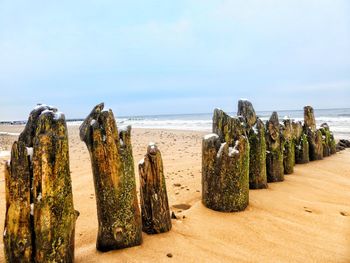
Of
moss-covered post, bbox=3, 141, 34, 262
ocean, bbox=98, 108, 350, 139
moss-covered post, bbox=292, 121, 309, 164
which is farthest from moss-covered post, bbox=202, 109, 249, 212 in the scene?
ocean, bbox=98, 108, 350, 139

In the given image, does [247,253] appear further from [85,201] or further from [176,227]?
[85,201]

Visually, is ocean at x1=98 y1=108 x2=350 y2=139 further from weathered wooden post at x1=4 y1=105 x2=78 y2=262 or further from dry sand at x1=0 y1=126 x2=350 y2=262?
weathered wooden post at x1=4 y1=105 x2=78 y2=262

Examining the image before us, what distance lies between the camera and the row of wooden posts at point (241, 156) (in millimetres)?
4258

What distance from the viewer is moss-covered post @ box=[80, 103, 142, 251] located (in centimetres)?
304

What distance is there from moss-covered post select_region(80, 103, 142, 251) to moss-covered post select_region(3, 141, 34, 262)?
718 mm

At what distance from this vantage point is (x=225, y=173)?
4.25 m

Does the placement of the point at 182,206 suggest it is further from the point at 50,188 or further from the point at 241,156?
the point at 50,188

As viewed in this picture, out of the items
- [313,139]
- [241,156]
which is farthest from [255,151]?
[313,139]

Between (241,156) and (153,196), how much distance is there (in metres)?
1.58

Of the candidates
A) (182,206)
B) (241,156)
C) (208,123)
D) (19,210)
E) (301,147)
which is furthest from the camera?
(208,123)

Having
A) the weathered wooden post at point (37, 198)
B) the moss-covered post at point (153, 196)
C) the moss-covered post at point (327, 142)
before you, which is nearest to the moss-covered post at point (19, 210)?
the weathered wooden post at point (37, 198)

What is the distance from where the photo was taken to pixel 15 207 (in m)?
2.47

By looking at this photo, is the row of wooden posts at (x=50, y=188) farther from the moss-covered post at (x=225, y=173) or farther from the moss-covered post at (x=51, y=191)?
the moss-covered post at (x=225, y=173)

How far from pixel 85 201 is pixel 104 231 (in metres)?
2.20
